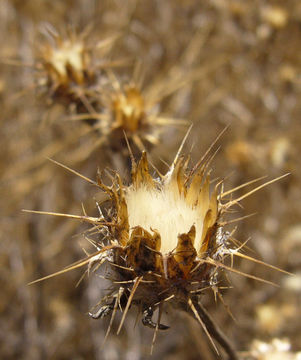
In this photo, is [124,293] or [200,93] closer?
[124,293]

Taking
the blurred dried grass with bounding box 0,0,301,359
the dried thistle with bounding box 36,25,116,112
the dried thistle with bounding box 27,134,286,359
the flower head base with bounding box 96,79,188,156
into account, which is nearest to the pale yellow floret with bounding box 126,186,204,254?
the dried thistle with bounding box 27,134,286,359

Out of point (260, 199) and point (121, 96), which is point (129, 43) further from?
point (121, 96)

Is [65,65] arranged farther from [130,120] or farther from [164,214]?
[164,214]

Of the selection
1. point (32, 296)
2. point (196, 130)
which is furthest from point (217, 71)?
point (32, 296)

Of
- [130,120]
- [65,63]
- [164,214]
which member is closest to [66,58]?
[65,63]

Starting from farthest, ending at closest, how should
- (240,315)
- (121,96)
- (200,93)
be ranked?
(200,93) < (240,315) < (121,96)

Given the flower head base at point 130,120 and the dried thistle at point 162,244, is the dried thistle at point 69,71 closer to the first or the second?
the flower head base at point 130,120
